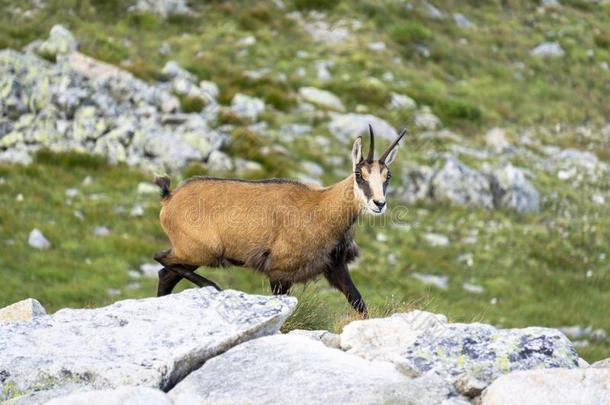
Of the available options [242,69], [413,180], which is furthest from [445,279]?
[242,69]

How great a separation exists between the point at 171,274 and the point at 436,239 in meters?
11.2

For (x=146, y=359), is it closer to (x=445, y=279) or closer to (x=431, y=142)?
(x=445, y=279)

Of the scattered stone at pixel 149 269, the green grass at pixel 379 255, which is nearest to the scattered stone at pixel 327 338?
the green grass at pixel 379 255

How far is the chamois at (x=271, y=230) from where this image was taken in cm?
1097

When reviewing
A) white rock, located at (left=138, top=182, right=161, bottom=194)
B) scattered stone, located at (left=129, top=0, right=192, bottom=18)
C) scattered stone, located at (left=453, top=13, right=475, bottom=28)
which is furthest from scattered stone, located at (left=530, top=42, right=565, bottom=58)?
white rock, located at (left=138, top=182, right=161, bottom=194)

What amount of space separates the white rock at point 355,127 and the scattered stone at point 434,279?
766 centimetres

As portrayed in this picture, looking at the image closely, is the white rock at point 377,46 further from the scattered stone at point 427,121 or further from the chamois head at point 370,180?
the chamois head at point 370,180

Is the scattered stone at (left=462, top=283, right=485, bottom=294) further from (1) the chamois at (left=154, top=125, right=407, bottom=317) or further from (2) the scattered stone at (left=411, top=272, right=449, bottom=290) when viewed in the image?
(1) the chamois at (left=154, top=125, right=407, bottom=317)

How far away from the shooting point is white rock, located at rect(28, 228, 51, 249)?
58.6 feet

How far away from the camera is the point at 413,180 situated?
24.1m

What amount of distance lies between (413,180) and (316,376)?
696 inches

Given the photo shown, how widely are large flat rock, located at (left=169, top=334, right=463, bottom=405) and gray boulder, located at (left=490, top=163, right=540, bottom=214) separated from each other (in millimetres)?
17528

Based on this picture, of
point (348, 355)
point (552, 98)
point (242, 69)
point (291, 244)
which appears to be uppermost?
point (348, 355)

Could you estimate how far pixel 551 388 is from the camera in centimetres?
641
